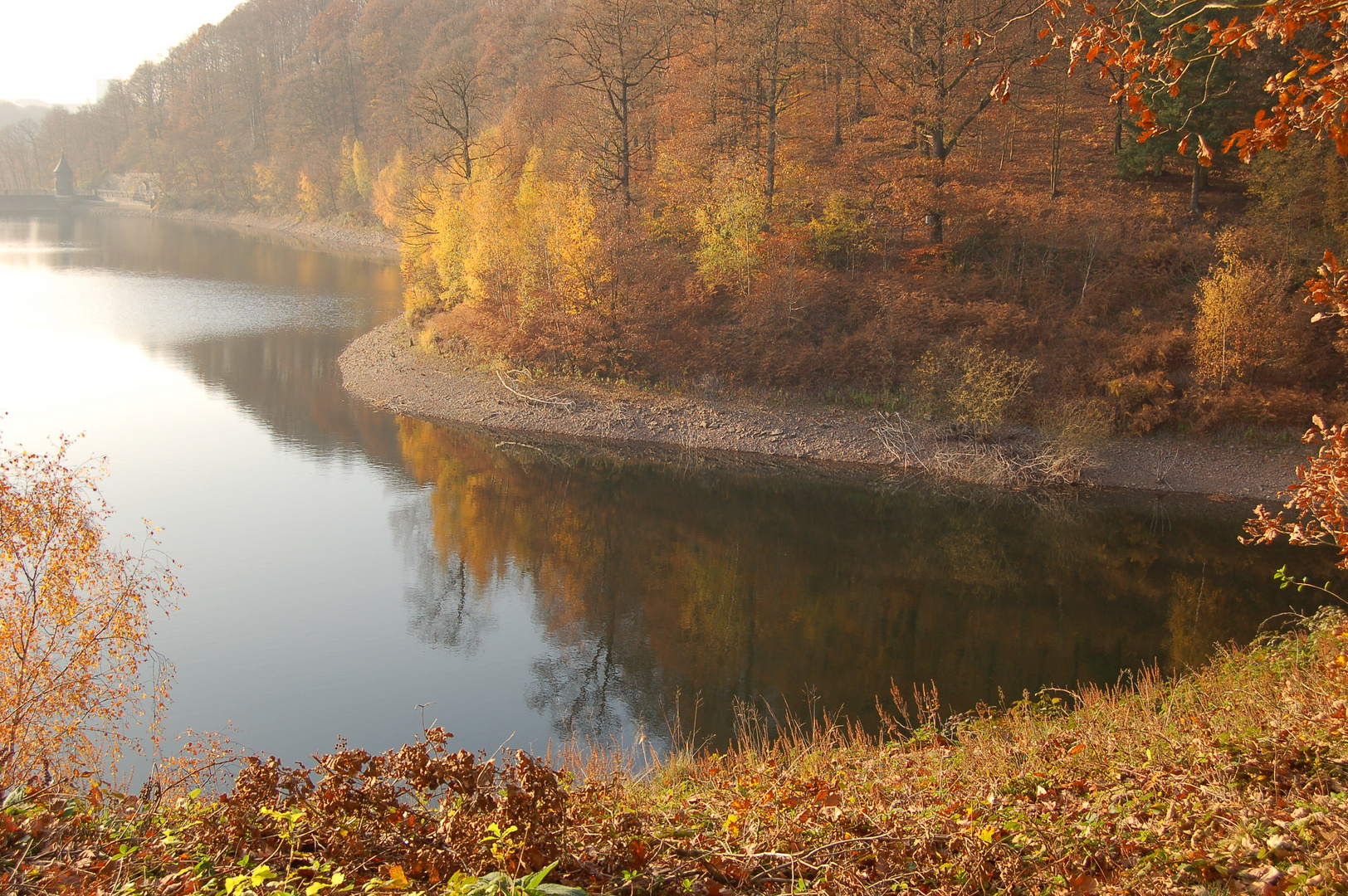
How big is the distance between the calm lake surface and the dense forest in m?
4.60

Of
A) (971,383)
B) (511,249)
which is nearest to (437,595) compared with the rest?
(971,383)

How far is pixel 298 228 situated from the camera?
7394 cm

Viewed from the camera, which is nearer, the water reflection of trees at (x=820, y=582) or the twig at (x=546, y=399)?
the water reflection of trees at (x=820, y=582)

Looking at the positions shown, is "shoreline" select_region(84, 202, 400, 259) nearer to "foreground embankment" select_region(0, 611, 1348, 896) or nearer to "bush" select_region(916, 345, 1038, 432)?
"bush" select_region(916, 345, 1038, 432)

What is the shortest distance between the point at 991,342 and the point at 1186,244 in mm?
6908

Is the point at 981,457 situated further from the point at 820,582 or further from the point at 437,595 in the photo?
the point at 437,595

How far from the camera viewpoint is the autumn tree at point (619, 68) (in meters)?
30.4

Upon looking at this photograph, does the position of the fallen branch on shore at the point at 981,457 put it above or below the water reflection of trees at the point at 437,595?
above

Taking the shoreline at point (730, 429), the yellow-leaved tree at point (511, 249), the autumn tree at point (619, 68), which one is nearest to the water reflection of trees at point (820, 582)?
the shoreline at point (730, 429)

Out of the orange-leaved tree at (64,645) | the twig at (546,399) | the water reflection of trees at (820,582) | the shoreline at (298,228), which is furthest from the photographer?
the shoreline at (298,228)

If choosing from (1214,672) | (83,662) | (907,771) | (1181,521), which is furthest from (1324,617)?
(83,662)

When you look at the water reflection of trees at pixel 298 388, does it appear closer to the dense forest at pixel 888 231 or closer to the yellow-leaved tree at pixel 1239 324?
the dense forest at pixel 888 231

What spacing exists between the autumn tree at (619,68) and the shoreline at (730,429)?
9.60m

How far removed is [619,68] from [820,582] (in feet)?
83.8
